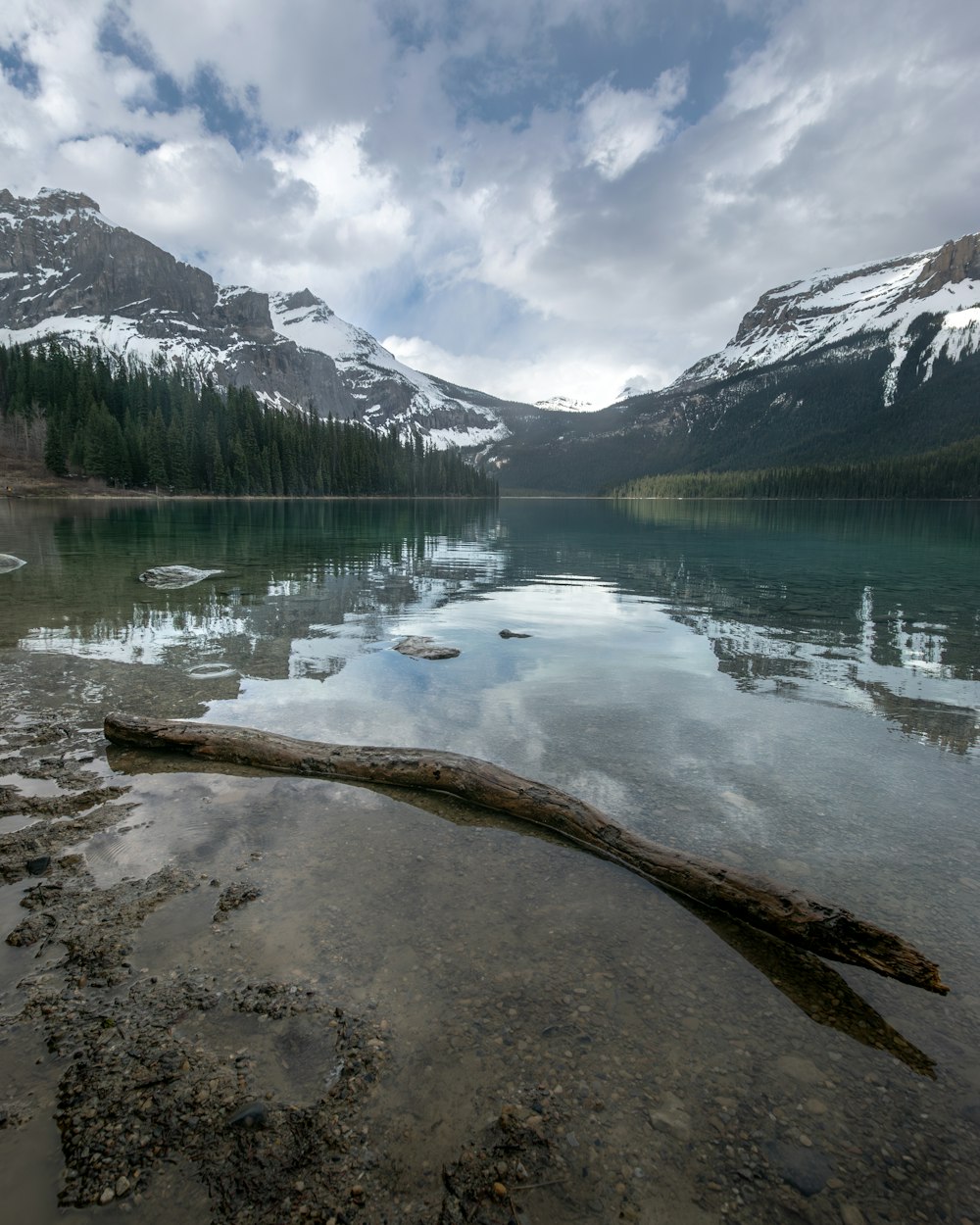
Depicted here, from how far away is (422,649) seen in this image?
1560cm

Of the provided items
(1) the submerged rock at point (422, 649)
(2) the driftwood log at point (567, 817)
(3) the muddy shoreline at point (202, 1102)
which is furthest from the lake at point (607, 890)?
(1) the submerged rock at point (422, 649)

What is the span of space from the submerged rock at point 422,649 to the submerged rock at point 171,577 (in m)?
12.9

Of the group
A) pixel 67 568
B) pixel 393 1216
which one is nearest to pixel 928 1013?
pixel 393 1216

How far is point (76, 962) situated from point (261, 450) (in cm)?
14732

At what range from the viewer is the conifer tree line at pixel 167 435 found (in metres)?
119

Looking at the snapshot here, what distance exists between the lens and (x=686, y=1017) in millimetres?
4633

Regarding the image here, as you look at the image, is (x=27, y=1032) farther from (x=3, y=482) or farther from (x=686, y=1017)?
(x=3, y=482)

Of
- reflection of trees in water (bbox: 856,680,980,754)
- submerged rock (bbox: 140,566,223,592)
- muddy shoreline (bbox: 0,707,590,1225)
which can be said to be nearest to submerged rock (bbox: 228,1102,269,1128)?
muddy shoreline (bbox: 0,707,590,1225)

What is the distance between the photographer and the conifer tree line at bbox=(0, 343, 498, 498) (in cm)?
11912

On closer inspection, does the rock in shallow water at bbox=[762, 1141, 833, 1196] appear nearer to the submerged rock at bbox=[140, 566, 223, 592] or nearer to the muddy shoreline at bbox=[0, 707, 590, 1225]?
the muddy shoreline at bbox=[0, 707, 590, 1225]

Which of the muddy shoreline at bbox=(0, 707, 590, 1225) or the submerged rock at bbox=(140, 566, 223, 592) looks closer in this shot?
the muddy shoreline at bbox=(0, 707, 590, 1225)

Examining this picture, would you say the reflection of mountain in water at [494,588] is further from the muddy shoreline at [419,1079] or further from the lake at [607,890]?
the muddy shoreline at [419,1079]

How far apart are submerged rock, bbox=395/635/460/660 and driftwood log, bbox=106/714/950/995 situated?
21.2 feet

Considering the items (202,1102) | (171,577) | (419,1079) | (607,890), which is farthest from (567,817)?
(171,577)
